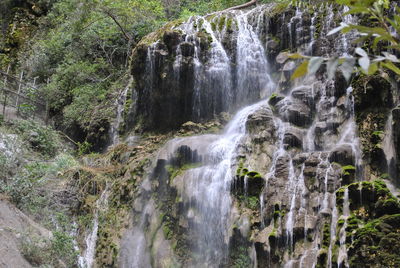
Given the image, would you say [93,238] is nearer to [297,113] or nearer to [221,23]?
[297,113]

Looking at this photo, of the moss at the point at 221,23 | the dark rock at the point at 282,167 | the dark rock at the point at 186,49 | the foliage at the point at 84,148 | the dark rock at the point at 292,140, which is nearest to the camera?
the dark rock at the point at 282,167

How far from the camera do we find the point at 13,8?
25.3 metres

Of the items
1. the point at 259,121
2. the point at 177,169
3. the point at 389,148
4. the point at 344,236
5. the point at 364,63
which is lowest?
the point at 344,236

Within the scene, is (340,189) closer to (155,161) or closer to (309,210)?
(309,210)

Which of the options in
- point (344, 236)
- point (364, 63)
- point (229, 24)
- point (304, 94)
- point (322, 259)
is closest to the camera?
point (364, 63)

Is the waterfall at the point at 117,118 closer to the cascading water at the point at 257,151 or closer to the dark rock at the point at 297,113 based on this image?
the cascading water at the point at 257,151

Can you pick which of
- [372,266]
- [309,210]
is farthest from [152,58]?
[372,266]

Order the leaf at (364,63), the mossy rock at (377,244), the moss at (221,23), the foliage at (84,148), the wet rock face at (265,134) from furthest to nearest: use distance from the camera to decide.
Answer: the foliage at (84,148) → the moss at (221,23) → the wet rock face at (265,134) → the mossy rock at (377,244) → the leaf at (364,63)

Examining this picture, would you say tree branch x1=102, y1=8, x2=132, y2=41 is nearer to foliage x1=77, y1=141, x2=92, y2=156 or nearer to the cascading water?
the cascading water

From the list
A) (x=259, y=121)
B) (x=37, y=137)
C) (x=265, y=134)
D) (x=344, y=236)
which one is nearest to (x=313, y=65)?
(x=344, y=236)

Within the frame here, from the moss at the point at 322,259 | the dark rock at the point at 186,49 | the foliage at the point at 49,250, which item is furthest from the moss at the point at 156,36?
the moss at the point at 322,259

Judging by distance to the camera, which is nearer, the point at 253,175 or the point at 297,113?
the point at 253,175

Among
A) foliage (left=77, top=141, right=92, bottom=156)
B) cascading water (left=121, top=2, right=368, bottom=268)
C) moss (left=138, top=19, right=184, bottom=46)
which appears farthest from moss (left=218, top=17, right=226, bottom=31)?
foliage (left=77, top=141, right=92, bottom=156)

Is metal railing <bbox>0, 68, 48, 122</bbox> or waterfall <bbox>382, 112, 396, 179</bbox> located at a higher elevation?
metal railing <bbox>0, 68, 48, 122</bbox>
